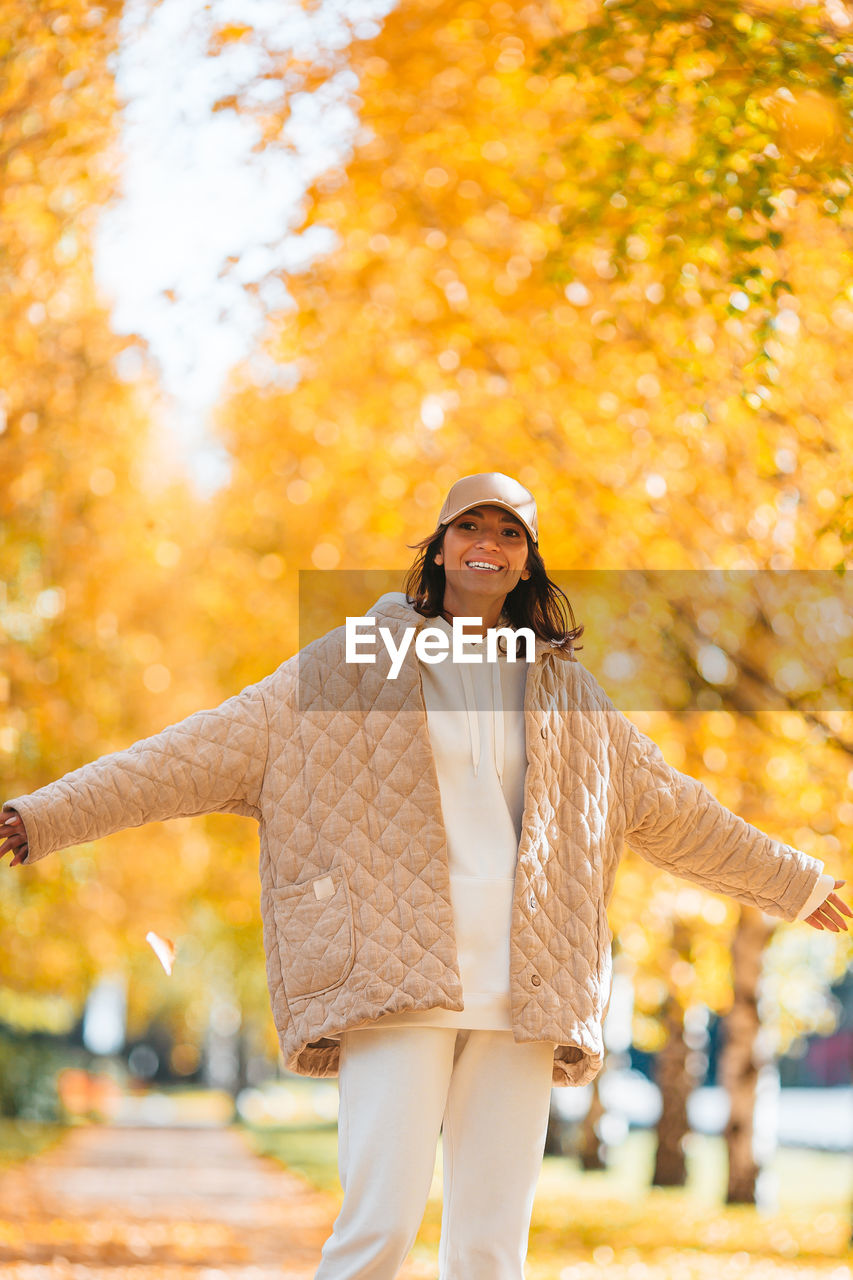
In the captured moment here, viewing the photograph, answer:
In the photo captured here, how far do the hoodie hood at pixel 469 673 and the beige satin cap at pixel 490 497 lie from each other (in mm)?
238

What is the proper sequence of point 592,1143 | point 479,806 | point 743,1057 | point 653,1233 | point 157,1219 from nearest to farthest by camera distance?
1. point 479,806
2. point 157,1219
3. point 653,1233
4. point 743,1057
5. point 592,1143

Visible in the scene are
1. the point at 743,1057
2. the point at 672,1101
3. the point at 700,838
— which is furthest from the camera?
the point at 672,1101

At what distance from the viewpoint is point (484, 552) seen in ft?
11.3

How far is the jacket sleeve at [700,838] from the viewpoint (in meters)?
3.56

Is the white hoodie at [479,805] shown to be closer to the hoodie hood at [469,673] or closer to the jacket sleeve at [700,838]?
the hoodie hood at [469,673]

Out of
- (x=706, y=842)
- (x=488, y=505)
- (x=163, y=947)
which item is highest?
(x=488, y=505)

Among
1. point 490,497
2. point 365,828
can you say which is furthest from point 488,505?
point 365,828

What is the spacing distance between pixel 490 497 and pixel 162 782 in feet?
3.24

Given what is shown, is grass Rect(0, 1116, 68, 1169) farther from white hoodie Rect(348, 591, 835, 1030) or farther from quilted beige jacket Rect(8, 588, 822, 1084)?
white hoodie Rect(348, 591, 835, 1030)

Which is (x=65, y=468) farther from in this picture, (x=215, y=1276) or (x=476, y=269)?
(x=215, y=1276)

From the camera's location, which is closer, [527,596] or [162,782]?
[162,782]

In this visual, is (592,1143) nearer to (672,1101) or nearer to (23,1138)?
(672,1101)

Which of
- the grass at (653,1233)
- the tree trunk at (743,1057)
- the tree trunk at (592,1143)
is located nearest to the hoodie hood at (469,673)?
the grass at (653,1233)

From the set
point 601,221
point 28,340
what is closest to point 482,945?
point 601,221
